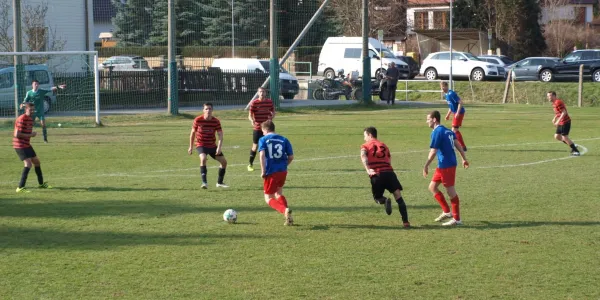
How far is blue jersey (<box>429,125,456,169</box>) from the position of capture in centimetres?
1136

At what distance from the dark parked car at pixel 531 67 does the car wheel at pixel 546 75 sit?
0.22m

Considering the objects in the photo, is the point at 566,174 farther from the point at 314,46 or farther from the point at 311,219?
the point at 314,46

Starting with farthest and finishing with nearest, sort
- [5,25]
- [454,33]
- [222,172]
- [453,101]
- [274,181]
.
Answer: [454,33]
[5,25]
[453,101]
[222,172]
[274,181]

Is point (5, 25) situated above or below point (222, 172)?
above

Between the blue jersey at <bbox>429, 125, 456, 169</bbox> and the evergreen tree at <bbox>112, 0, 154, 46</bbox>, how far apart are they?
39.6 meters

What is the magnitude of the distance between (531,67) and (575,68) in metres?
2.83

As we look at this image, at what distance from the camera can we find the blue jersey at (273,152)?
11.4 metres

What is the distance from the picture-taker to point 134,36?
5256 cm

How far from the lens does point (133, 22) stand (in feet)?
169

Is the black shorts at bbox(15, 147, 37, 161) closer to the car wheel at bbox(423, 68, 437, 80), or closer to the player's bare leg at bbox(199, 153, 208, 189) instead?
the player's bare leg at bbox(199, 153, 208, 189)

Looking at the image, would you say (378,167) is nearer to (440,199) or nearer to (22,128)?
(440,199)

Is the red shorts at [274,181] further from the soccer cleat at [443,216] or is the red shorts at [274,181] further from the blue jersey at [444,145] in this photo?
the soccer cleat at [443,216]

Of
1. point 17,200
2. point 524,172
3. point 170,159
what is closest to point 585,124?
point 524,172

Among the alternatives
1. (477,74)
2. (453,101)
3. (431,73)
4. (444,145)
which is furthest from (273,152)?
(431,73)
